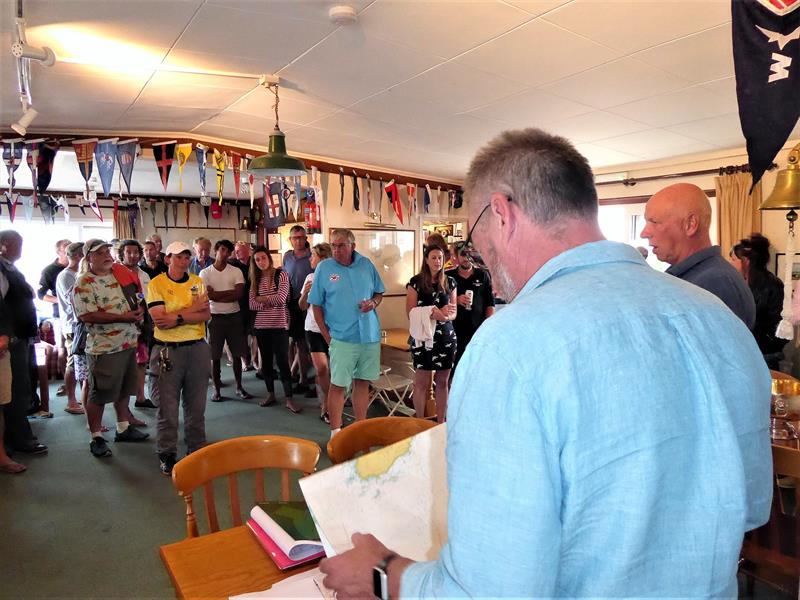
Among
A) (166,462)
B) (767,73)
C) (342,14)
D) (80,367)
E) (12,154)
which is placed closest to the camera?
(767,73)

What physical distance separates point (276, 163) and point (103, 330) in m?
1.74

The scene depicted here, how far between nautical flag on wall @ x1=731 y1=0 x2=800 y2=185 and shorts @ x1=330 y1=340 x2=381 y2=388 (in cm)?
272

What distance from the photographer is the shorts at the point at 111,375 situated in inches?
142

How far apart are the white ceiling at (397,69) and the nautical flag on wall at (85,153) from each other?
153 millimetres

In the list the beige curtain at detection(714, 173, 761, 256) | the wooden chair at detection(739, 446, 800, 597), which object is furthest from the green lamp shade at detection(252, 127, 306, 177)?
the beige curtain at detection(714, 173, 761, 256)

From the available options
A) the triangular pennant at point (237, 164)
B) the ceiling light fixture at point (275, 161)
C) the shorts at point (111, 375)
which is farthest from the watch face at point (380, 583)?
the triangular pennant at point (237, 164)

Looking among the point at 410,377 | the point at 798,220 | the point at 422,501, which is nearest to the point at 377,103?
the point at 410,377

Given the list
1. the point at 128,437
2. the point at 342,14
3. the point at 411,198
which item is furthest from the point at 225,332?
the point at 342,14

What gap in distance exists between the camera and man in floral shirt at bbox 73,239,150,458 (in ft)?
11.5

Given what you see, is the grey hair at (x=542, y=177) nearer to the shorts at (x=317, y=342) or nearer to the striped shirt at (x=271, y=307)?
the shorts at (x=317, y=342)

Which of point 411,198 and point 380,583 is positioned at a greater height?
point 411,198

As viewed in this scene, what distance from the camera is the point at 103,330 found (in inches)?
142

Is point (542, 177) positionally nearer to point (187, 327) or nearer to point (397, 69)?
point (397, 69)

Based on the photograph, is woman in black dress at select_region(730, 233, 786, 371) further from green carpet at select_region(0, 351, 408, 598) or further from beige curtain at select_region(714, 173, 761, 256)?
green carpet at select_region(0, 351, 408, 598)
